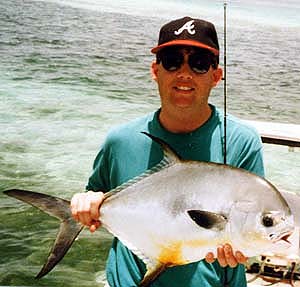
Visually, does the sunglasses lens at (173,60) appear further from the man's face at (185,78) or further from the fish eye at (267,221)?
the fish eye at (267,221)

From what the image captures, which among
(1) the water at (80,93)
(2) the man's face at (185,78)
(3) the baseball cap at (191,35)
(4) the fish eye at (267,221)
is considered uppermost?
(3) the baseball cap at (191,35)

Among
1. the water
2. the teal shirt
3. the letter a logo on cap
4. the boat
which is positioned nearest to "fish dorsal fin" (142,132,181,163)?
the teal shirt

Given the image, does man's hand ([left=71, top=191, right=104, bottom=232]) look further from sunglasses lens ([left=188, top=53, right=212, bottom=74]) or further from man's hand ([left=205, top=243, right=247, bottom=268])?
sunglasses lens ([left=188, top=53, right=212, bottom=74])

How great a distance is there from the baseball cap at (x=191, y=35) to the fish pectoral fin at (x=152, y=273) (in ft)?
2.32

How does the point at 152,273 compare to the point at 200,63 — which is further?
the point at 200,63

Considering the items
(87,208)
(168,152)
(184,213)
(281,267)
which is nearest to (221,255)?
(184,213)

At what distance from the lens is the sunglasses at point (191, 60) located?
1949mm

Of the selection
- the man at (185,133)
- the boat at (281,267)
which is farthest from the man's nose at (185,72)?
the boat at (281,267)

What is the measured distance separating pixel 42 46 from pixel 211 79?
17449mm

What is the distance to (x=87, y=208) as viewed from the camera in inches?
72.9

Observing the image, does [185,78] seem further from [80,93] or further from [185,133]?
[80,93]

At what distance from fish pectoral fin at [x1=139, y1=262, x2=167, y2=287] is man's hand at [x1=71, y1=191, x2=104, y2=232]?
237mm

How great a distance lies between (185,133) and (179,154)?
0.07 meters

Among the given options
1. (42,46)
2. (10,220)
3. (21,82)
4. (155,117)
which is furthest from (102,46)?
(155,117)
